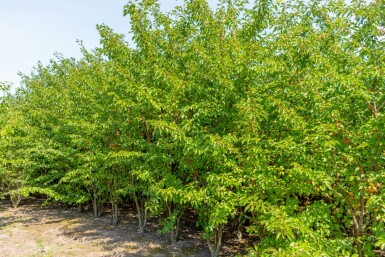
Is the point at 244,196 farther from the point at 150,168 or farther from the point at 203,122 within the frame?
the point at 150,168

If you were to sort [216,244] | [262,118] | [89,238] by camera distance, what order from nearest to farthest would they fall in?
[262,118]
[216,244]
[89,238]

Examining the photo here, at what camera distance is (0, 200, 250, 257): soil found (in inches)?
374

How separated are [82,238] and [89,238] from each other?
0.94 feet

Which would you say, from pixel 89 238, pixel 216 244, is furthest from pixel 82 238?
pixel 216 244

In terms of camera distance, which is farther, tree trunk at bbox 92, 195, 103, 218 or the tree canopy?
tree trunk at bbox 92, 195, 103, 218

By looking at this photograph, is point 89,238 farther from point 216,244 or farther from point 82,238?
point 216,244

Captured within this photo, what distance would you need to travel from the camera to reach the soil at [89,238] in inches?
374

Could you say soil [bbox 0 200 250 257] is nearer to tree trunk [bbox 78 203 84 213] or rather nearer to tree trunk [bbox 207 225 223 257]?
tree trunk [bbox 78 203 84 213]

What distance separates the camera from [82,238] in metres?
11.0

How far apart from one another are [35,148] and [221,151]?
10.5m

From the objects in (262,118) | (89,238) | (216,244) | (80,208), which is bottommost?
(89,238)

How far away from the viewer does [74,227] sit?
12.6 m

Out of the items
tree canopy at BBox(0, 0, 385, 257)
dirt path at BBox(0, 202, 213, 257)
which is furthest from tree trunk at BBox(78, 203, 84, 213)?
tree canopy at BBox(0, 0, 385, 257)

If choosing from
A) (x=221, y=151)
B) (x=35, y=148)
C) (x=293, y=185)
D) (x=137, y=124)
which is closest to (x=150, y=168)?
(x=137, y=124)
